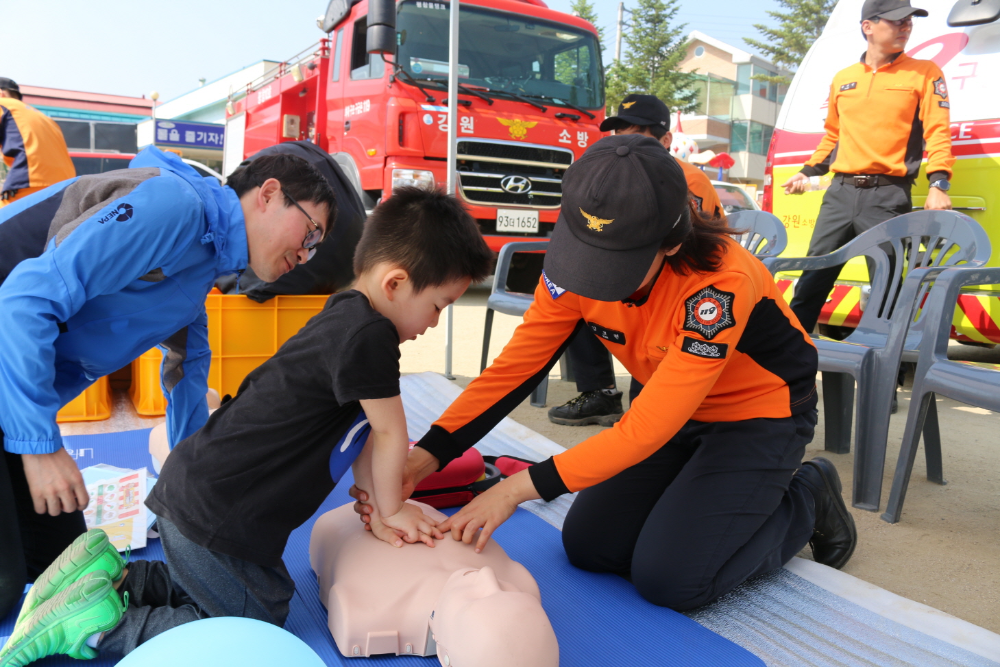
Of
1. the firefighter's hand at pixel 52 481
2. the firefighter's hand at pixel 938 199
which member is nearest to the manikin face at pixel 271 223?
the firefighter's hand at pixel 52 481

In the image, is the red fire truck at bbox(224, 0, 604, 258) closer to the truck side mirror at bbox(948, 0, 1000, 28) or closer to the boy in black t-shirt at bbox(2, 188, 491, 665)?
the truck side mirror at bbox(948, 0, 1000, 28)

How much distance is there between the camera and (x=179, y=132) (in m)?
15.7

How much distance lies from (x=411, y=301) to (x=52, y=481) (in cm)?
82

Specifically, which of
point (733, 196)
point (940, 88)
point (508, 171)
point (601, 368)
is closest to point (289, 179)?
point (601, 368)

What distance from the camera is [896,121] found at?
3705 millimetres

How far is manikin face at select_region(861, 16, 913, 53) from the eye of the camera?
3664 millimetres

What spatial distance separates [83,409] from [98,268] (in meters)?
2.06

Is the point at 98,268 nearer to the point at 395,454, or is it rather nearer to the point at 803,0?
the point at 395,454

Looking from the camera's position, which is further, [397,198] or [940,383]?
[940,383]

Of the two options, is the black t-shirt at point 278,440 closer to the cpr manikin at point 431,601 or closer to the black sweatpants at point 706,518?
the cpr manikin at point 431,601

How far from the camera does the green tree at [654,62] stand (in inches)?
1135

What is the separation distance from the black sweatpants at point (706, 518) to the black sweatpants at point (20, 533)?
1329mm

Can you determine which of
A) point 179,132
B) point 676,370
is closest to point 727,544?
point 676,370

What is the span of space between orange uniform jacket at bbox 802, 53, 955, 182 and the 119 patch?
2640mm
